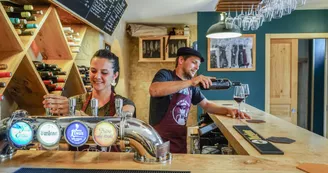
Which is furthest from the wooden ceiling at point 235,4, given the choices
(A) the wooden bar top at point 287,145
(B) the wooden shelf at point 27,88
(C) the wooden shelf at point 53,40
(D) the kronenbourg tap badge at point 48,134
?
(D) the kronenbourg tap badge at point 48,134

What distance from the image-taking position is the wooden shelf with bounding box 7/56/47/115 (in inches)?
63.6

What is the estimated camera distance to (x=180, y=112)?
2062 mm

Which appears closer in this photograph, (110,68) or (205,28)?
(110,68)

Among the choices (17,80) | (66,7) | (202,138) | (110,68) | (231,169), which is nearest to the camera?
(231,169)

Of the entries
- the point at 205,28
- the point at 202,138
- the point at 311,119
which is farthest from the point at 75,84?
the point at 311,119

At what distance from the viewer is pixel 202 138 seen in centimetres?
236

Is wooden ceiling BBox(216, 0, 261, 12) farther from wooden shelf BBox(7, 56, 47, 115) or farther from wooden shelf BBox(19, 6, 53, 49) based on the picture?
wooden shelf BBox(7, 56, 47, 115)

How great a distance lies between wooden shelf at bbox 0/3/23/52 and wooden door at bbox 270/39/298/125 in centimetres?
434

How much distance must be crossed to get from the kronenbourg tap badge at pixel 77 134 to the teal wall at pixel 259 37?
363 centimetres

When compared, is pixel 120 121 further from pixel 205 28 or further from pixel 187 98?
pixel 205 28

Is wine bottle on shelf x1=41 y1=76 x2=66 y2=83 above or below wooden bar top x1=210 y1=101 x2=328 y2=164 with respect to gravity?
above

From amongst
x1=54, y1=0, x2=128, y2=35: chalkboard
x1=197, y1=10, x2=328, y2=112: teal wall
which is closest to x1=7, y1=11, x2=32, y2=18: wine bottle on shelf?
x1=54, y1=0, x2=128, y2=35: chalkboard

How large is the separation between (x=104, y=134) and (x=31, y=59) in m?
1.07

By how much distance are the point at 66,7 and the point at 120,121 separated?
1.33 m
